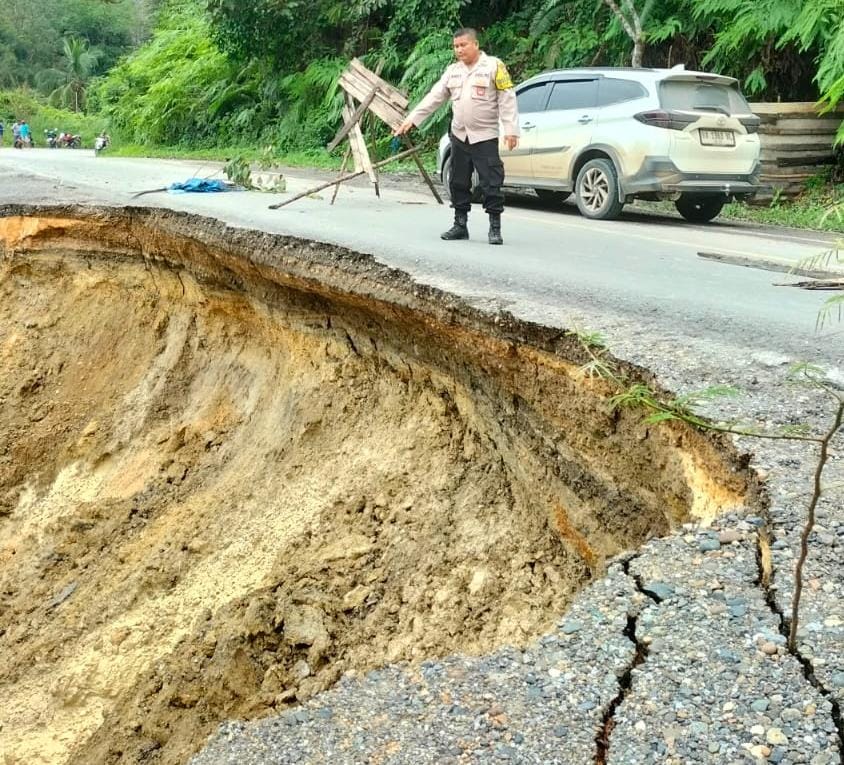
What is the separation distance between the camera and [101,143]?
2681cm

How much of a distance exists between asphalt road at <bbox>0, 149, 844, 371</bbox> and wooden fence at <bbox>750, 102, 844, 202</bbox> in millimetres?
2166

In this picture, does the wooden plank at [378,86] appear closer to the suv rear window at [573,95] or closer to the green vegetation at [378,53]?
the suv rear window at [573,95]

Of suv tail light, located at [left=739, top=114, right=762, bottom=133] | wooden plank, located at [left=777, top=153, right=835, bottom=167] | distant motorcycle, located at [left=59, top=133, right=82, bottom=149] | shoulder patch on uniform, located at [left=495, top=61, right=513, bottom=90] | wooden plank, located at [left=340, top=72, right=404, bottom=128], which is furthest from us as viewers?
distant motorcycle, located at [left=59, top=133, right=82, bottom=149]

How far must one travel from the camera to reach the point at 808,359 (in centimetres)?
412

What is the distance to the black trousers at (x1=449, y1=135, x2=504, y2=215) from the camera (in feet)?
24.0

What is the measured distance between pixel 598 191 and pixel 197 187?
456cm

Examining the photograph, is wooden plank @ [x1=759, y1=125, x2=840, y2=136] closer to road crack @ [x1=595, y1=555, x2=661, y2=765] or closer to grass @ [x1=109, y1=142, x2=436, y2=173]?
grass @ [x1=109, y1=142, x2=436, y2=173]

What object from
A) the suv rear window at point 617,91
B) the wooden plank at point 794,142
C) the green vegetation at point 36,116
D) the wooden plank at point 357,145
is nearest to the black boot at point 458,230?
the wooden plank at point 357,145

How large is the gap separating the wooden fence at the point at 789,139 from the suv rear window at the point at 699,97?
2031 millimetres

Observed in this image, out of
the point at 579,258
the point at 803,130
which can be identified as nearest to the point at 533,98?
the point at 803,130

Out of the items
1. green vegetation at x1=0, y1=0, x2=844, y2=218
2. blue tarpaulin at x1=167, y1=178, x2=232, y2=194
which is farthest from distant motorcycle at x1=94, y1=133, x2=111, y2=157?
blue tarpaulin at x1=167, y1=178, x2=232, y2=194

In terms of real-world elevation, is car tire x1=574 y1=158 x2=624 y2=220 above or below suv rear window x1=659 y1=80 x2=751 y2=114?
below

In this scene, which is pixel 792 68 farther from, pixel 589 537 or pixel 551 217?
pixel 589 537

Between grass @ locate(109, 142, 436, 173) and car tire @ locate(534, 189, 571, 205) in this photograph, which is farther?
grass @ locate(109, 142, 436, 173)
